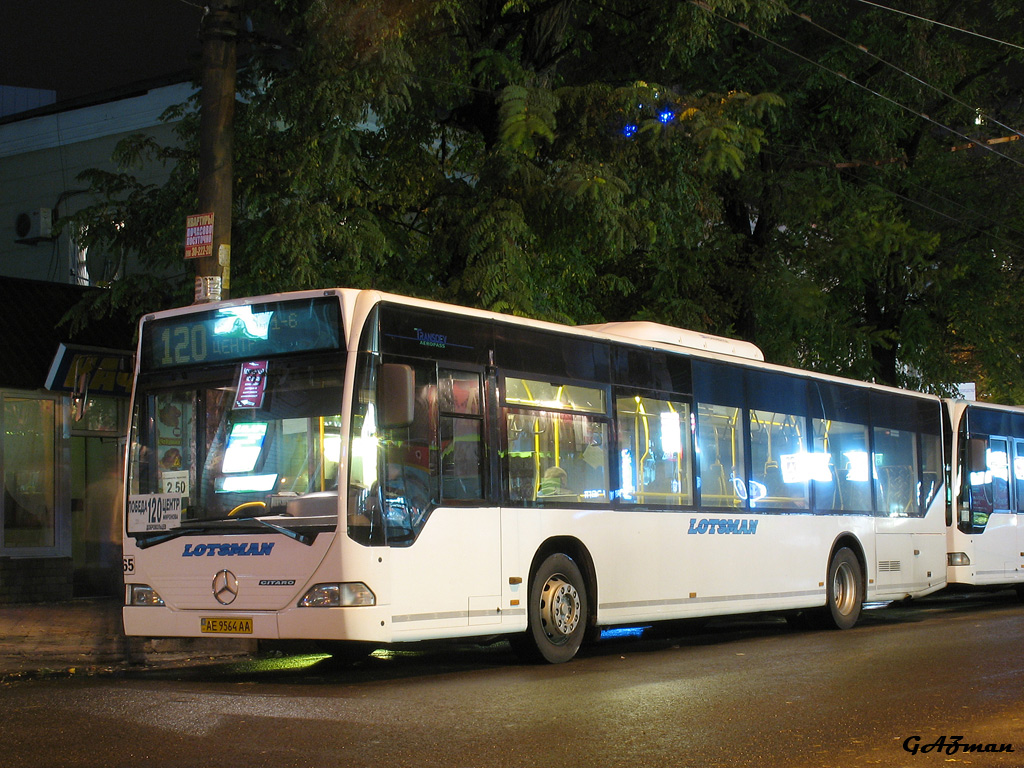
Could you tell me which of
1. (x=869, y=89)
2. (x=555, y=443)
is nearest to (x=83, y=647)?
(x=555, y=443)

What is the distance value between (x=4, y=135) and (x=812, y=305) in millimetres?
16423

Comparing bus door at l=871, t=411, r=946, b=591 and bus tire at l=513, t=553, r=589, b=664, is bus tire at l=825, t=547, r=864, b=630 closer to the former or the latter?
bus door at l=871, t=411, r=946, b=591

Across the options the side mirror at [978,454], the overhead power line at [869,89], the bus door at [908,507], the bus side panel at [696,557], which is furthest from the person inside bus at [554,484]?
the side mirror at [978,454]

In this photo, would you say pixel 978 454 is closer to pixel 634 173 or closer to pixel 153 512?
pixel 634 173

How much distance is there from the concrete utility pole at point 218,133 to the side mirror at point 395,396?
326cm

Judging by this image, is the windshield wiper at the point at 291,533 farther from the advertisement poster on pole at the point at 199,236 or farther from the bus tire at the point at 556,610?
the advertisement poster on pole at the point at 199,236

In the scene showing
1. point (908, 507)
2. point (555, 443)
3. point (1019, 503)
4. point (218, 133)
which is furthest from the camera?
point (1019, 503)

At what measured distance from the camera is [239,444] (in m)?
9.77

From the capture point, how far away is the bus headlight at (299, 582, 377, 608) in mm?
9203

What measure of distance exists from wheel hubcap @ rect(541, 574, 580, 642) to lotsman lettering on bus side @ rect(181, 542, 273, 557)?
2.77 metres

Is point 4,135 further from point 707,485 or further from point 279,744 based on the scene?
point 279,744

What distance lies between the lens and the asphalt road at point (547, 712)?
21.4ft

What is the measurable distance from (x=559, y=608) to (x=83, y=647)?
471 cm

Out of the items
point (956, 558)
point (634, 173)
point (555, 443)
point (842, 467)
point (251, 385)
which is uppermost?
point (634, 173)
